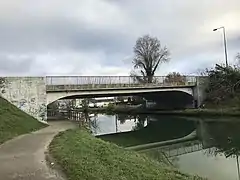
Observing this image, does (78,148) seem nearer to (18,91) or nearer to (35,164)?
(35,164)

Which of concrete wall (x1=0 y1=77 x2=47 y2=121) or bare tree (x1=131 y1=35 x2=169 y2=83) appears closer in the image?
concrete wall (x1=0 y1=77 x2=47 y2=121)

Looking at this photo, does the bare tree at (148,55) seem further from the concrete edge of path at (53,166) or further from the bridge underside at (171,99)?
the concrete edge of path at (53,166)

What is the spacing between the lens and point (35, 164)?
40.3ft

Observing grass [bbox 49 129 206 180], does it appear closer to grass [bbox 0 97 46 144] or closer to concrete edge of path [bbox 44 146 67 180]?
concrete edge of path [bbox 44 146 67 180]

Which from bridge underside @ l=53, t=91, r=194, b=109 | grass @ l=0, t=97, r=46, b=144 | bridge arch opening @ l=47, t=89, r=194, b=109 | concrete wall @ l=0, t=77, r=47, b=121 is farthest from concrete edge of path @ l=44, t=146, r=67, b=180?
bridge underside @ l=53, t=91, r=194, b=109

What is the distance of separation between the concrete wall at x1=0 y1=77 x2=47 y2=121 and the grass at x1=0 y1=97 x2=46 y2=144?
171 cm

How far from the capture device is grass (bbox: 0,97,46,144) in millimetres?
21872

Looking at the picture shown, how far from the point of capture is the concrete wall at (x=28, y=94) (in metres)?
34.5

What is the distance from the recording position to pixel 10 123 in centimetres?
2523

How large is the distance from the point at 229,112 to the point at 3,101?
31121mm

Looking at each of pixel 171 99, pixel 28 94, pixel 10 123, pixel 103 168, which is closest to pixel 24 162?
pixel 103 168

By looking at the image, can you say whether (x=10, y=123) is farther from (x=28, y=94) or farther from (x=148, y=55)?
(x=148, y=55)

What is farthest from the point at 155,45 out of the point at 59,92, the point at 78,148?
the point at 78,148

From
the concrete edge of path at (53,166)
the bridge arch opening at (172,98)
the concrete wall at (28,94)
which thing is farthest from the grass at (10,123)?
the bridge arch opening at (172,98)
